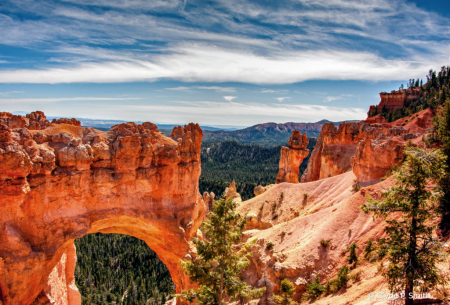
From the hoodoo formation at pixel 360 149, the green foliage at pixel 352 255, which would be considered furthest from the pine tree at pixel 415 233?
the hoodoo formation at pixel 360 149

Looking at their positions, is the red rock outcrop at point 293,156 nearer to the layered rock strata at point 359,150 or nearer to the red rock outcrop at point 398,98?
the layered rock strata at point 359,150

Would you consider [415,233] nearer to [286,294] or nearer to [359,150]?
[286,294]

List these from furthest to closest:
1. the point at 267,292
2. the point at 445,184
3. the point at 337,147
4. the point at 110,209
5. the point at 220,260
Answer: the point at 337,147
the point at 267,292
the point at 110,209
the point at 445,184
the point at 220,260

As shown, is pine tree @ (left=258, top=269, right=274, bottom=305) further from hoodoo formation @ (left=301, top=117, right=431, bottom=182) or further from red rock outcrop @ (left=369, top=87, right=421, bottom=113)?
red rock outcrop @ (left=369, top=87, right=421, bottom=113)

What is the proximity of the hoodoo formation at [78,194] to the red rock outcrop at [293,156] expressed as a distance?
46354mm

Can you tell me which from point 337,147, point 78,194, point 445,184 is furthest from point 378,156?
point 78,194

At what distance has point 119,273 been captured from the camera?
6391 cm

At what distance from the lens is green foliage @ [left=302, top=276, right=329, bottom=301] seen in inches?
841

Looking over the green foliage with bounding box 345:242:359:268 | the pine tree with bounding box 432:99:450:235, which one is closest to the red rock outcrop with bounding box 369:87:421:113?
the pine tree with bounding box 432:99:450:235

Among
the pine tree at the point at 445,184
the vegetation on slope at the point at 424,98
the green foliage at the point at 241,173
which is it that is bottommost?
the green foliage at the point at 241,173

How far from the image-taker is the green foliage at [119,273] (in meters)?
52.9

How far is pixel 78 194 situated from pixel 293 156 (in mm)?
55201

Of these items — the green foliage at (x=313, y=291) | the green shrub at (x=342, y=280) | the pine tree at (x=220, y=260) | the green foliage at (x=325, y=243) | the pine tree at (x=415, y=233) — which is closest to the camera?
the pine tree at (x=415, y=233)

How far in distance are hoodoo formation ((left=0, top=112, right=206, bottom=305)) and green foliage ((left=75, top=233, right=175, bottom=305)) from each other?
33.5m
